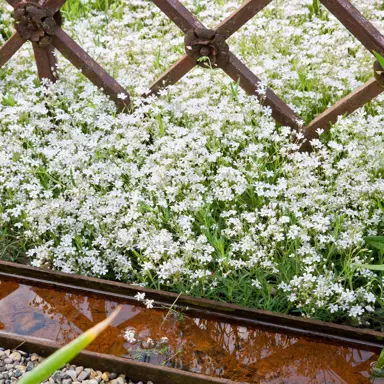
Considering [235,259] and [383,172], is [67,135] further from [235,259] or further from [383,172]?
[383,172]

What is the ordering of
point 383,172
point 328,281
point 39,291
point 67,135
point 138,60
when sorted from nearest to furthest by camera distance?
point 328,281
point 39,291
point 383,172
point 67,135
point 138,60

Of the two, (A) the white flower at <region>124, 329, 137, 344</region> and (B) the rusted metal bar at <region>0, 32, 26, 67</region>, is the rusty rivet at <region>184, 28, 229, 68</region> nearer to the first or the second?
(B) the rusted metal bar at <region>0, 32, 26, 67</region>

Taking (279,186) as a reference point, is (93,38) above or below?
above

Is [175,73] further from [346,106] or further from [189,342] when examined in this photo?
[189,342]

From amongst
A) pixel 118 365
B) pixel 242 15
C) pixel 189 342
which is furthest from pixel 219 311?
pixel 242 15

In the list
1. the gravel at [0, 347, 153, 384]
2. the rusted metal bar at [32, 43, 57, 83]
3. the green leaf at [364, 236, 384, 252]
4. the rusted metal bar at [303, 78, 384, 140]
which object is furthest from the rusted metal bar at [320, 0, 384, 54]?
the gravel at [0, 347, 153, 384]

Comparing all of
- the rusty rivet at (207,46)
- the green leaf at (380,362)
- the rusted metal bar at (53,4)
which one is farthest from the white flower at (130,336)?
the rusted metal bar at (53,4)

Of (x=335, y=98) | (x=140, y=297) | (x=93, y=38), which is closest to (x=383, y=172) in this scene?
(x=335, y=98)
